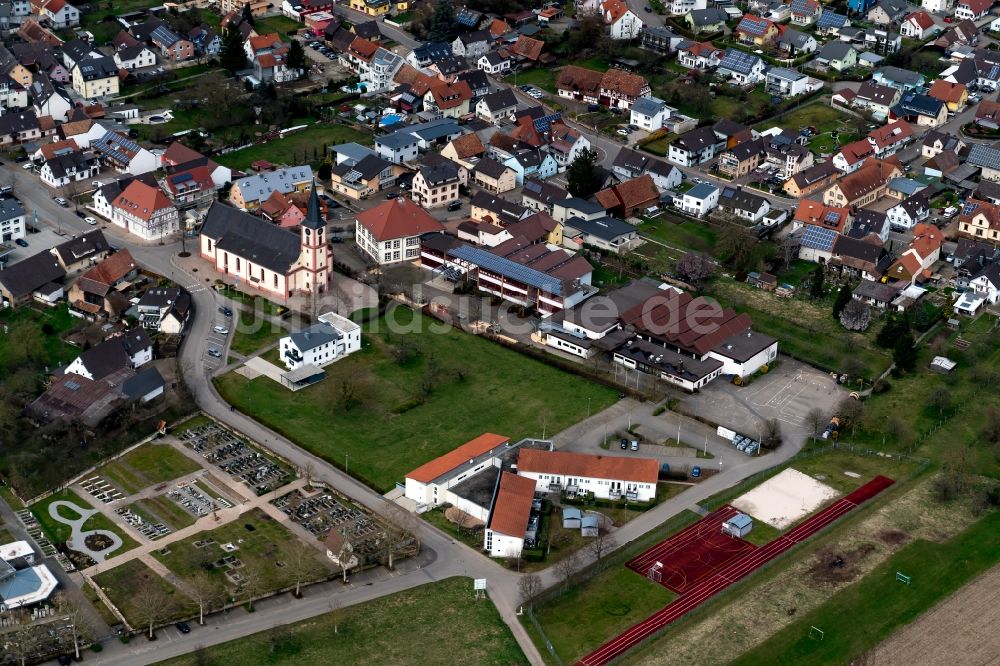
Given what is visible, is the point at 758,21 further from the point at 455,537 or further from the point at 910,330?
the point at 455,537

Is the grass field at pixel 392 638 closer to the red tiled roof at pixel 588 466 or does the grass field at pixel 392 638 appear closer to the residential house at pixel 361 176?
the red tiled roof at pixel 588 466

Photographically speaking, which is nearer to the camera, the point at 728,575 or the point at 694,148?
the point at 728,575

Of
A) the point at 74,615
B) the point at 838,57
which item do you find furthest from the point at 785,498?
the point at 838,57

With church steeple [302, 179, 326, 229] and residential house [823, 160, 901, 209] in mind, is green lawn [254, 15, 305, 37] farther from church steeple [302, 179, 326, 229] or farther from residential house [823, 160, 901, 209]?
residential house [823, 160, 901, 209]

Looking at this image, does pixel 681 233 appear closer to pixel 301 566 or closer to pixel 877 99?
pixel 877 99

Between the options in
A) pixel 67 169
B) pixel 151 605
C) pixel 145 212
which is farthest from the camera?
pixel 67 169

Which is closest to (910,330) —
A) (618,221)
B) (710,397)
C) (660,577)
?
(710,397)

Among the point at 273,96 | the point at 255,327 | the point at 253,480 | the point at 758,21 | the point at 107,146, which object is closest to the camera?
the point at 253,480
